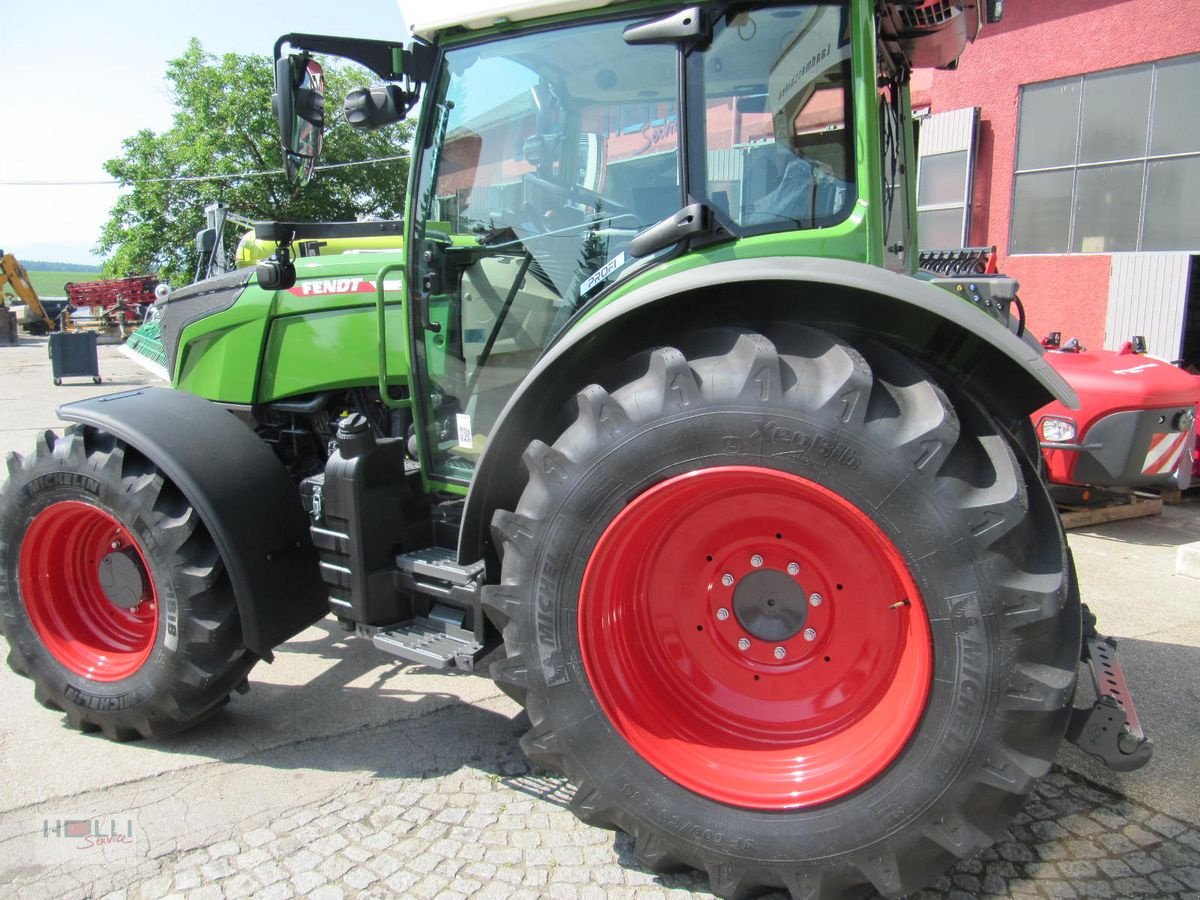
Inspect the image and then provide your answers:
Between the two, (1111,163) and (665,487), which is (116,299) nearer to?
(1111,163)

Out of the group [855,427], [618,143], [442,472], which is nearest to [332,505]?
[442,472]

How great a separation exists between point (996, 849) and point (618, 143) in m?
2.35

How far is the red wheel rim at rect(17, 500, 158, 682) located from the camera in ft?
10.6

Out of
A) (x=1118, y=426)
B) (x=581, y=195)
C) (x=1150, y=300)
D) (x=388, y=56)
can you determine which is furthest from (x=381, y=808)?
(x=1150, y=300)

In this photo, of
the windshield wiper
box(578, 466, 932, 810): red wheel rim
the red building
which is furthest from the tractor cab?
the red building

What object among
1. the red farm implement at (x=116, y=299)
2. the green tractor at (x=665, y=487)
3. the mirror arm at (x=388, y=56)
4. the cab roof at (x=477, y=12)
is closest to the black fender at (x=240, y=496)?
the green tractor at (x=665, y=487)

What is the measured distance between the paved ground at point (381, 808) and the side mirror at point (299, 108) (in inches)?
77.3

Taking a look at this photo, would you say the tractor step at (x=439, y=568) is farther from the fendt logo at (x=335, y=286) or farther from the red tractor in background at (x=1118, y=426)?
Answer: the red tractor in background at (x=1118, y=426)

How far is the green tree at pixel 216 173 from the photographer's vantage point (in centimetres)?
2586

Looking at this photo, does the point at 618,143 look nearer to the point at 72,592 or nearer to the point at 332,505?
the point at 332,505

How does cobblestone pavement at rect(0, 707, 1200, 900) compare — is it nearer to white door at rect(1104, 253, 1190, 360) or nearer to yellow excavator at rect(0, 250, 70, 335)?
white door at rect(1104, 253, 1190, 360)

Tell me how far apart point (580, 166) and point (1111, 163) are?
8555 millimetres

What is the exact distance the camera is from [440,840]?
2.65 metres

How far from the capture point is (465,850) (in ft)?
8.52
